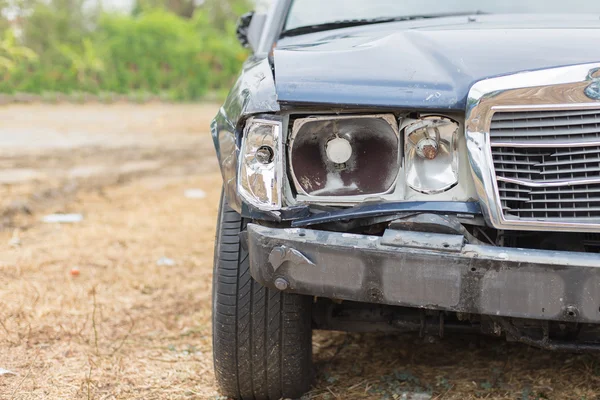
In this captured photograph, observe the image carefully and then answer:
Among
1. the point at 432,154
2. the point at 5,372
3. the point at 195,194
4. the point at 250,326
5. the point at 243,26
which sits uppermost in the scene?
the point at 243,26

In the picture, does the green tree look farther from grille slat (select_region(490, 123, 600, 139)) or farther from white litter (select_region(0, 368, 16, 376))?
grille slat (select_region(490, 123, 600, 139))

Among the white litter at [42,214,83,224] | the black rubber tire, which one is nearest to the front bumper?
the black rubber tire

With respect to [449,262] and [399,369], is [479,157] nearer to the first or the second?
[449,262]

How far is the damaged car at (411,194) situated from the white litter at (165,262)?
2.12 m

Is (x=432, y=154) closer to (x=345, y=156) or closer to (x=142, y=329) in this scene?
(x=345, y=156)

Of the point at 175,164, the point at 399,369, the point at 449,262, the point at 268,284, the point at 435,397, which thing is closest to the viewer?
the point at 449,262

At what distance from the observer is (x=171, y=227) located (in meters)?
5.66

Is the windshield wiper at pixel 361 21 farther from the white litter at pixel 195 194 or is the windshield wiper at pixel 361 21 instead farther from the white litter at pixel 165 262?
the white litter at pixel 195 194

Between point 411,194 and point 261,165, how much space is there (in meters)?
0.47

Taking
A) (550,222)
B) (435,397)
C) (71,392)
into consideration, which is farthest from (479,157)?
(71,392)

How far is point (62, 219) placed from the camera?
5.69m

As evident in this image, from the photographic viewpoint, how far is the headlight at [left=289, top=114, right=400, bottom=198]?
→ 2254mm

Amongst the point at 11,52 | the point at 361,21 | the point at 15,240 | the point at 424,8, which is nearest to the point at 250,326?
the point at 361,21

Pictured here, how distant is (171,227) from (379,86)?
3756mm
